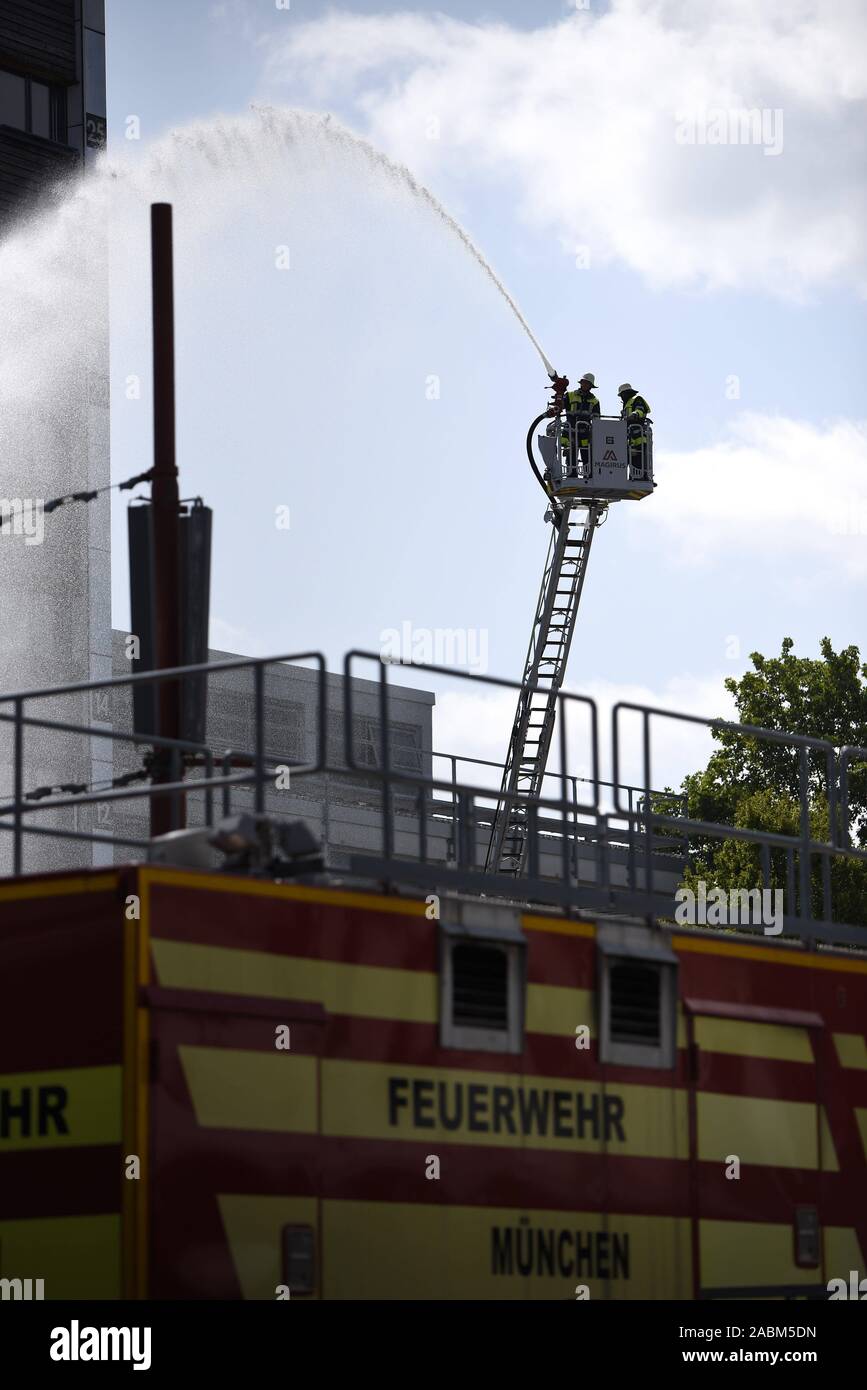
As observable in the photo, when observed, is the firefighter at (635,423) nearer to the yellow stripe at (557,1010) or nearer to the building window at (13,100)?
the building window at (13,100)

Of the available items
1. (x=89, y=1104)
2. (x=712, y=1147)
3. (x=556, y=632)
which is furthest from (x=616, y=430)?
(x=89, y=1104)

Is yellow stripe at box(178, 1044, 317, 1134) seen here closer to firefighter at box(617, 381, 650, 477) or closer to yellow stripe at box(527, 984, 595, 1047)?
yellow stripe at box(527, 984, 595, 1047)

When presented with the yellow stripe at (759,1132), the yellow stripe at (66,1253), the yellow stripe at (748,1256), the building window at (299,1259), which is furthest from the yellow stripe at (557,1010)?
the yellow stripe at (66,1253)

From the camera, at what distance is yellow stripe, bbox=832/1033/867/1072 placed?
13.1 metres

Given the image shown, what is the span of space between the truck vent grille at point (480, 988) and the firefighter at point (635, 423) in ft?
106

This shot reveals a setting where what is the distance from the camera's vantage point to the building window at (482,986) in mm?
10992

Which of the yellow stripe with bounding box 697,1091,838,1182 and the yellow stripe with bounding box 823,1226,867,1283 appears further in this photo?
the yellow stripe with bounding box 823,1226,867,1283

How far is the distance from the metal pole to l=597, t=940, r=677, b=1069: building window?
4218 mm

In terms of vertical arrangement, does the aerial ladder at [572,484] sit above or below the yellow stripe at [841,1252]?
above

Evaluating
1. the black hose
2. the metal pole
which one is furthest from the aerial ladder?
the metal pole

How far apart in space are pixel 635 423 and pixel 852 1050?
31.0 meters

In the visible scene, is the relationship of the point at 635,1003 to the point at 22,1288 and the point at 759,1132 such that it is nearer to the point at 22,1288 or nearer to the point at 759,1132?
the point at 759,1132

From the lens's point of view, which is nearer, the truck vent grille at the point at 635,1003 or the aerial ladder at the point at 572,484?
the truck vent grille at the point at 635,1003
